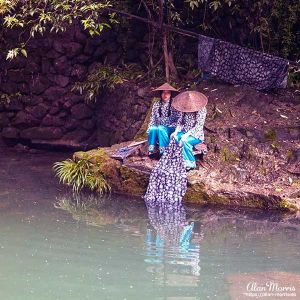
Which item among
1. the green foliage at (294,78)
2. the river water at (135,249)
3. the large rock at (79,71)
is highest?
the green foliage at (294,78)

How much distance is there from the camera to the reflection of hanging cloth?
29.2ft

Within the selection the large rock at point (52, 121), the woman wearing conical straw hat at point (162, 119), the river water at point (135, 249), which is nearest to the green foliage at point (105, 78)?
the large rock at point (52, 121)

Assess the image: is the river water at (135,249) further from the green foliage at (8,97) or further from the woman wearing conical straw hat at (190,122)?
the green foliage at (8,97)

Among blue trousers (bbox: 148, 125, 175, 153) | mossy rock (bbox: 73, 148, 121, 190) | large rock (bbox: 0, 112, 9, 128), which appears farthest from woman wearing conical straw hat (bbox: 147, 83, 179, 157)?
A: large rock (bbox: 0, 112, 9, 128)

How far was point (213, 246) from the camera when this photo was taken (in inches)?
225

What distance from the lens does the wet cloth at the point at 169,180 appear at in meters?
7.33

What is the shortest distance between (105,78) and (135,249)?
16.9ft

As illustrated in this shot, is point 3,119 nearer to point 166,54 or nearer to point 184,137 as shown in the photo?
point 166,54

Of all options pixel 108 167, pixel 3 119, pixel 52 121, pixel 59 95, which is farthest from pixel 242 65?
pixel 3 119

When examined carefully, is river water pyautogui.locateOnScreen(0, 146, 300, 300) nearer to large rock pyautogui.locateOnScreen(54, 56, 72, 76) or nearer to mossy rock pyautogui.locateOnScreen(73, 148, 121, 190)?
mossy rock pyautogui.locateOnScreen(73, 148, 121, 190)

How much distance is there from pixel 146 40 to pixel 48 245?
5764mm

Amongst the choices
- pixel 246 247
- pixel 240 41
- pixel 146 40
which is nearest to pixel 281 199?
pixel 246 247

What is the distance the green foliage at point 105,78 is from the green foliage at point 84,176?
233cm

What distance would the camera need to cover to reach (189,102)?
24.9 ft
